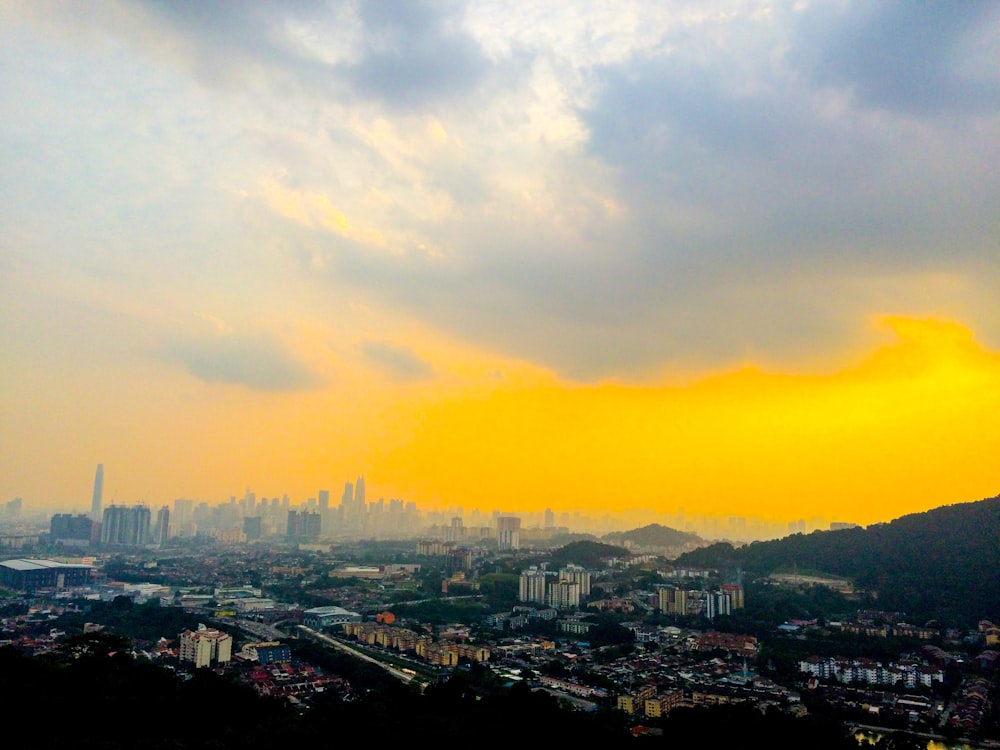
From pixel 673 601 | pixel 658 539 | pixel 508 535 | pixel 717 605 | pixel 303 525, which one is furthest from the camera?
pixel 303 525

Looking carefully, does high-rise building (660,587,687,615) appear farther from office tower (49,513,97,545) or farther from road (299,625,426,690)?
office tower (49,513,97,545)

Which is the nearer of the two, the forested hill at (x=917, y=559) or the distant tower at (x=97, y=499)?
the forested hill at (x=917, y=559)

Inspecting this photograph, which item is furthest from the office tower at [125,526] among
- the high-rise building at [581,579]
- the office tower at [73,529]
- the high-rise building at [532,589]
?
the high-rise building at [581,579]

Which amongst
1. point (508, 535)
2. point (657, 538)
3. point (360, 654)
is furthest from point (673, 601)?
point (657, 538)

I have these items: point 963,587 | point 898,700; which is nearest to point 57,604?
point 898,700

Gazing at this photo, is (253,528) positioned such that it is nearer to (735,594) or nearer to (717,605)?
(735,594)

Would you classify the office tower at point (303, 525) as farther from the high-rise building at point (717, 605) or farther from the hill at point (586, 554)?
the high-rise building at point (717, 605)

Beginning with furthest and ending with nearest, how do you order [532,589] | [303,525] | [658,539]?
[303,525] < [658,539] < [532,589]

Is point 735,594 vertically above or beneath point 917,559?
beneath
